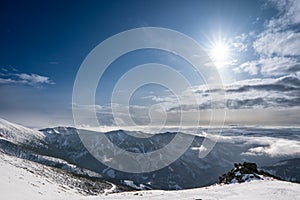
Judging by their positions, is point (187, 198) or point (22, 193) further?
point (22, 193)

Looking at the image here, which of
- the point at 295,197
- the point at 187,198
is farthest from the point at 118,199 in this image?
the point at 295,197

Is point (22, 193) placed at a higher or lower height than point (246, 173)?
lower

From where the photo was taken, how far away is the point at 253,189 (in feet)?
93.4

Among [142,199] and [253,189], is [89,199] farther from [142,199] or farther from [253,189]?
[253,189]

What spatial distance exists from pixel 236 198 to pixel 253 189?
233 inches

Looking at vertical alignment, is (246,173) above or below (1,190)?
above

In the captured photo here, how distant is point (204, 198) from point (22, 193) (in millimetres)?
30718

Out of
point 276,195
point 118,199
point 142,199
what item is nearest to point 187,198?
point 142,199


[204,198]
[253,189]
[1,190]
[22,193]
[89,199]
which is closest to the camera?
[204,198]

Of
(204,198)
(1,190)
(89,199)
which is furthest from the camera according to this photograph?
(1,190)

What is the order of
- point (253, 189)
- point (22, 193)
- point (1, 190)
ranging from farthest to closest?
point (22, 193), point (1, 190), point (253, 189)

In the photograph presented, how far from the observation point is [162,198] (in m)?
25.2

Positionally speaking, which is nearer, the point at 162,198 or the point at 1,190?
the point at 162,198

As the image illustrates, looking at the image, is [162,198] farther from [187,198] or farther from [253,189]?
[253,189]
